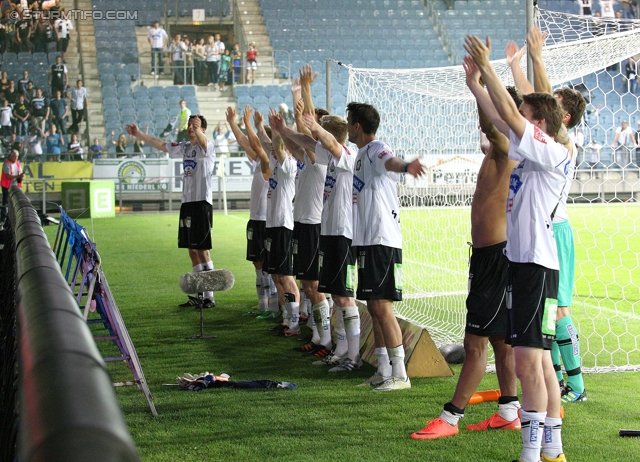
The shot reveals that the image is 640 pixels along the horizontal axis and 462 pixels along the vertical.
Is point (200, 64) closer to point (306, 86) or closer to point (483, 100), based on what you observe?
point (306, 86)

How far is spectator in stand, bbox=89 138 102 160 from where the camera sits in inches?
1013

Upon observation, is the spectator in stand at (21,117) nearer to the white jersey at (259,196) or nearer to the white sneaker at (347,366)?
the white jersey at (259,196)

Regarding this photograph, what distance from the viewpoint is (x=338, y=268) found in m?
6.39

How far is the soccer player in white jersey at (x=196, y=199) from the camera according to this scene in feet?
32.3

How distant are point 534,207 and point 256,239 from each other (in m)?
5.76

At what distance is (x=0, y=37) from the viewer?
3002 centimetres

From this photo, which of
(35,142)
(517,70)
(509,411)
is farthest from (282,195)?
(35,142)

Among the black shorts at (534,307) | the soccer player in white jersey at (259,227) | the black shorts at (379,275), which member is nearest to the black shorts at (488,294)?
the black shorts at (534,307)

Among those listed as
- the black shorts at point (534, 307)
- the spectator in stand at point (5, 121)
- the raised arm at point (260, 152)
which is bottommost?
the black shorts at point (534, 307)

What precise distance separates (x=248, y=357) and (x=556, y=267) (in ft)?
12.2

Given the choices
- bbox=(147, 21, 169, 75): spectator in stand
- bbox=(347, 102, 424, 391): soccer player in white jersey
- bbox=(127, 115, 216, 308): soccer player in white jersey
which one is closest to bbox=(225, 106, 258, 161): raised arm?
bbox=(127, 115, 216, 308): soccer player in white jersey

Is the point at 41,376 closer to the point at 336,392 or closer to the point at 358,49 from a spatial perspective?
the point at 336,392

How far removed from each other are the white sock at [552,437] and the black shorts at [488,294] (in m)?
0.71

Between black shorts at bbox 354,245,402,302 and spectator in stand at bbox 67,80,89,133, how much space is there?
2382 cm
